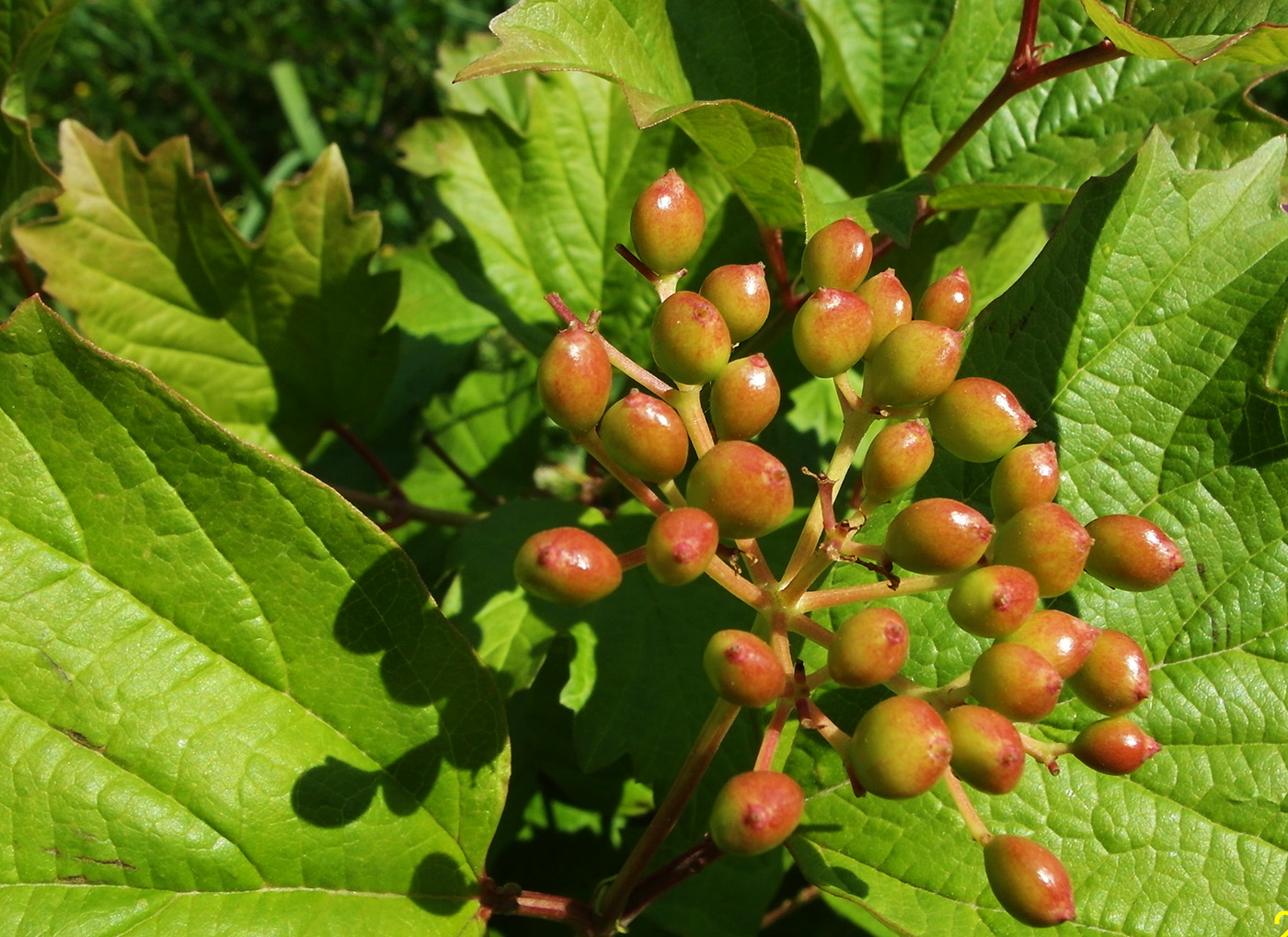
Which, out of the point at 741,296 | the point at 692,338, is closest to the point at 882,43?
the point at 741,296

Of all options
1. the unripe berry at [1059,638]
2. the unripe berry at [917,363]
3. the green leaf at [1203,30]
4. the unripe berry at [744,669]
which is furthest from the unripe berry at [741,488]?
the green leaf at [1203,30]

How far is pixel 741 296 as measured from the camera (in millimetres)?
1528

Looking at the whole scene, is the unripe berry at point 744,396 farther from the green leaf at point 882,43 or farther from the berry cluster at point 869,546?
the green leaf at point 882,43

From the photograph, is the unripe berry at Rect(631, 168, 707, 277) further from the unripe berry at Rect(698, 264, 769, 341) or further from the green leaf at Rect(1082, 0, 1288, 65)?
the green leaf at Rect(1082, 0, 1288, 65)

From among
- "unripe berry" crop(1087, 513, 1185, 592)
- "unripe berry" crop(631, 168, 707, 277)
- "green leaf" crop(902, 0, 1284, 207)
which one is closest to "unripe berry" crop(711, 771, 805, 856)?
"unripe berry" crop(1087, 513, 1185, 592)

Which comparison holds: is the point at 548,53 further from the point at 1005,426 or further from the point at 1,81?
the point at 1,81

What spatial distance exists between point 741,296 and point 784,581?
1.37ft

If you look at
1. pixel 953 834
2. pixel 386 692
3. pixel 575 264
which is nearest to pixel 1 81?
pixel 575 264

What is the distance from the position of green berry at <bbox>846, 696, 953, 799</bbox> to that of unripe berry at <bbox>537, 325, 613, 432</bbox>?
0.53 m

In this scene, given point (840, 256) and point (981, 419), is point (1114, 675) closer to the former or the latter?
point (981, 419)

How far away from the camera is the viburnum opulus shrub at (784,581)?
4.57ft

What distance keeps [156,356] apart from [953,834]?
2137mm

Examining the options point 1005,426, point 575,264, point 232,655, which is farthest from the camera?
point 575,264

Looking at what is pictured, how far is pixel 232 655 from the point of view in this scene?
5.57 ft
